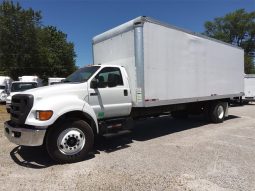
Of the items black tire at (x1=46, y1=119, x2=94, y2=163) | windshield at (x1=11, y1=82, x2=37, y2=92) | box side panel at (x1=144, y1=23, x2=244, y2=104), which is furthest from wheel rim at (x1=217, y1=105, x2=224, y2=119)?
windshield at (x1=11, y1=82, x2=37, y2=92)

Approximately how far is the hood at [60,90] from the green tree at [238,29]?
4807 cm

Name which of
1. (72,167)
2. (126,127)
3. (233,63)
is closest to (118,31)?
(126,127)

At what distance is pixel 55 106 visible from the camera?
5.19 metres

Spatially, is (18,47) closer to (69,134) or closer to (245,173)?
(69,134)

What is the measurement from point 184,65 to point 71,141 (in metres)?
4.60

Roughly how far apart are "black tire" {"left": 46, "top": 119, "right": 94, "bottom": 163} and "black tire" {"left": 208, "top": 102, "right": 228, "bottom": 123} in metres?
Result: 6.35

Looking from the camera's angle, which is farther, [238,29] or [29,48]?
[238,29]

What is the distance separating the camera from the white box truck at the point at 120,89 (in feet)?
17.1

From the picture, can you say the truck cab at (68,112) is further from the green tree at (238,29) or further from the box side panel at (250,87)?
the green tree at (238,29)

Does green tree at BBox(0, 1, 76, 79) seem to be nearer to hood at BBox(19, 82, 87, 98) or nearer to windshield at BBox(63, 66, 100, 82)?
windshield at BBox(63, 66, 100, 82)

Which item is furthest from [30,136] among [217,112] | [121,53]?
[217,112]

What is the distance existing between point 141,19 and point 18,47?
98.5 feet

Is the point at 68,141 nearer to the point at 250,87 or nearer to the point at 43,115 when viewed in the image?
the point at 43,115


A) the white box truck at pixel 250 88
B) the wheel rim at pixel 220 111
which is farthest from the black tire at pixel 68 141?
the white box truck at pixel 250 88
